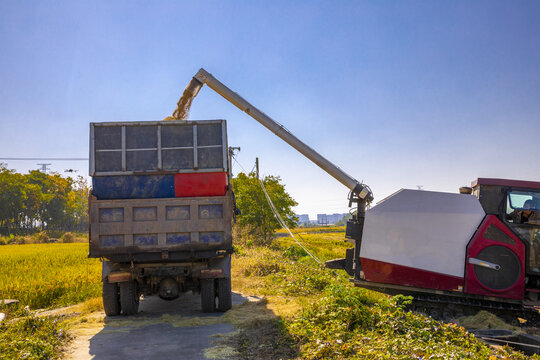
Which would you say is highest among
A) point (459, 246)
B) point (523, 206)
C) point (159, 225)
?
point (523, 206)

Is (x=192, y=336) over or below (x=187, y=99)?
below

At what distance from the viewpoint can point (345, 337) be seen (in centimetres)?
588

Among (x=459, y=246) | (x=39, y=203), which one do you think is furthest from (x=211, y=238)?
(x=39, y=203)

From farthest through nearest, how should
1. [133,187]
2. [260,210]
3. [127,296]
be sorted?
[260,210] → [127,296] → [133,187]

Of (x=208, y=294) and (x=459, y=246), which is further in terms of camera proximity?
(x=208, y=294)

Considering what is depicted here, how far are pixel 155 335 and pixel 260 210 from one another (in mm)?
21971

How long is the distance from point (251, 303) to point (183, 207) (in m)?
3.16

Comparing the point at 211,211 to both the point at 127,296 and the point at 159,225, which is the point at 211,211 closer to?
the point at 159,225

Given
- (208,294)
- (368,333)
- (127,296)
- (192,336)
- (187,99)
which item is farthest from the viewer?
(187,99)

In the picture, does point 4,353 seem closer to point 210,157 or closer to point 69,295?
point 210,157

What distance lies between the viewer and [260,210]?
95.0 ft

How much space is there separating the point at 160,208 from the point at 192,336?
2.53m

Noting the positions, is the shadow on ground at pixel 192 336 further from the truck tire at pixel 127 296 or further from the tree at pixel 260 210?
the tree at pixel 260 210

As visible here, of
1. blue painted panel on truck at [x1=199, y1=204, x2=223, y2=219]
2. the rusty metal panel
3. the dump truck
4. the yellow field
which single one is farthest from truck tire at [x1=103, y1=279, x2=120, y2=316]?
the yellow field
